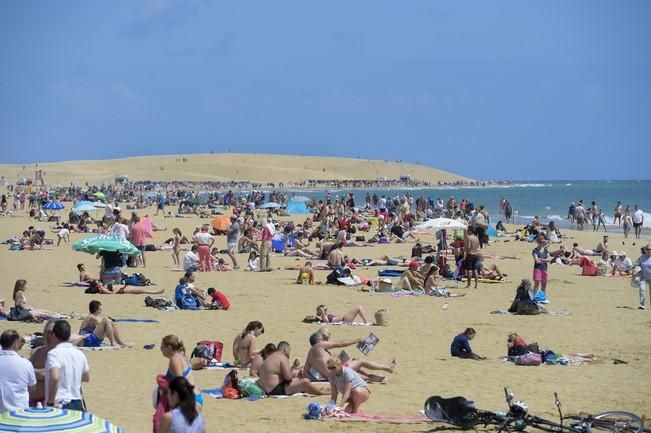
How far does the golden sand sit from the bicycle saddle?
0.13 meters

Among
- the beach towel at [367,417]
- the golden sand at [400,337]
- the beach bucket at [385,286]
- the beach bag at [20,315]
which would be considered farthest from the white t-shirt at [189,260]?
the beach towel at [367,417]

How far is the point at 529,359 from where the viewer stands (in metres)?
10.9

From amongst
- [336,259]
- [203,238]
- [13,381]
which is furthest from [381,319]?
[13,381]

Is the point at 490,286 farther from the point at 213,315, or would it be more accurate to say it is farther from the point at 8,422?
the point at 8,422

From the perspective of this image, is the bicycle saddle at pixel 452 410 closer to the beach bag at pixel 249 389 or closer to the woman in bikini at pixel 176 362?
the beach bag at pixel 249 389

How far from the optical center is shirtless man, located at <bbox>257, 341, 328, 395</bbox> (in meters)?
9.41

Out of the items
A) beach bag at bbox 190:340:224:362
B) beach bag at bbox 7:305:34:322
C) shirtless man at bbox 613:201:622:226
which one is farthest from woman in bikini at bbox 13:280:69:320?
shirtless man at bbox 613:201:622:226

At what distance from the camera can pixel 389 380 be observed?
10125 millimetres

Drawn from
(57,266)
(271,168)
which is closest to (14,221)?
(57,266)

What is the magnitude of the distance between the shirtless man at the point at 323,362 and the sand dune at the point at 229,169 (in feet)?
278

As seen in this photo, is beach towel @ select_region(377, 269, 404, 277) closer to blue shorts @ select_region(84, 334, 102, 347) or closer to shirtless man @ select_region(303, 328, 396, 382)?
blue shorts @ select_region(84, 334, 102, 347)

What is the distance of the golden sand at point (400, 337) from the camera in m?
8.89

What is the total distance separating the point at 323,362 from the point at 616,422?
348cm

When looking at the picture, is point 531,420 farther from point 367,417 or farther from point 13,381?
point 13,381
